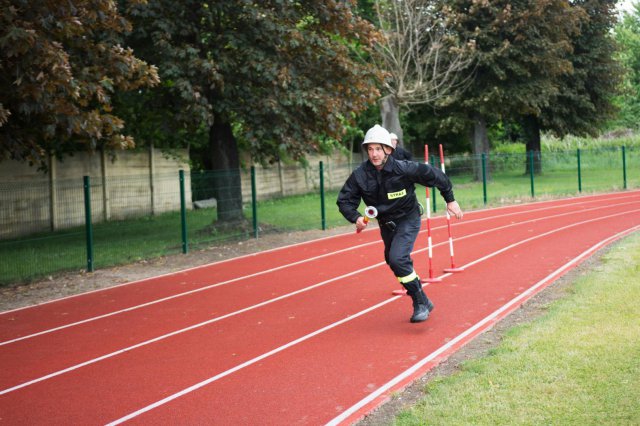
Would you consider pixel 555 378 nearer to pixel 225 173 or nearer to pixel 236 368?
pixel 236 368

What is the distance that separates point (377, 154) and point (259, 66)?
9.00m

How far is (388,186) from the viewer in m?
8.51

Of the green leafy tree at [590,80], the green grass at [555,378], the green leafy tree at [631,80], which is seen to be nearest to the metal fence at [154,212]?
the green leafy tree at [590,80]

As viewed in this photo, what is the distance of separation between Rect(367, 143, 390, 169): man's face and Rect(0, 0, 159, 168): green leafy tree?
518 cm

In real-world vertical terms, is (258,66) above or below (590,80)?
below

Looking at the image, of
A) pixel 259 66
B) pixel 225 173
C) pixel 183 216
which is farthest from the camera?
pixel 225 173

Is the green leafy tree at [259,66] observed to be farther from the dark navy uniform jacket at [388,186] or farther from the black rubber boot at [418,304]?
the black rubber boot at [418,304]

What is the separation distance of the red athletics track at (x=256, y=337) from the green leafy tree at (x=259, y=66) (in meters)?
3.69

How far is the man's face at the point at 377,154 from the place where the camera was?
27.4ft

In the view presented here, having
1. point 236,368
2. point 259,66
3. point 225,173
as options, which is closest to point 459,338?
point 236,368

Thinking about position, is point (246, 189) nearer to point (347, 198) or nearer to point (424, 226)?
point (424, 226)

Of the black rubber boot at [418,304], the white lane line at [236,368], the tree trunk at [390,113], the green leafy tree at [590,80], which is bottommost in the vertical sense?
the white lane line at [236,368]

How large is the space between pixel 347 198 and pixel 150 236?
11.6 metres

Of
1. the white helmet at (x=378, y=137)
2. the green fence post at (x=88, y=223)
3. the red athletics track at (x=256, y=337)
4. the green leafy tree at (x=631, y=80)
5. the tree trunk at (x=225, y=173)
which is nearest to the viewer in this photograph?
the red athletics track at (x=256, y=337)
